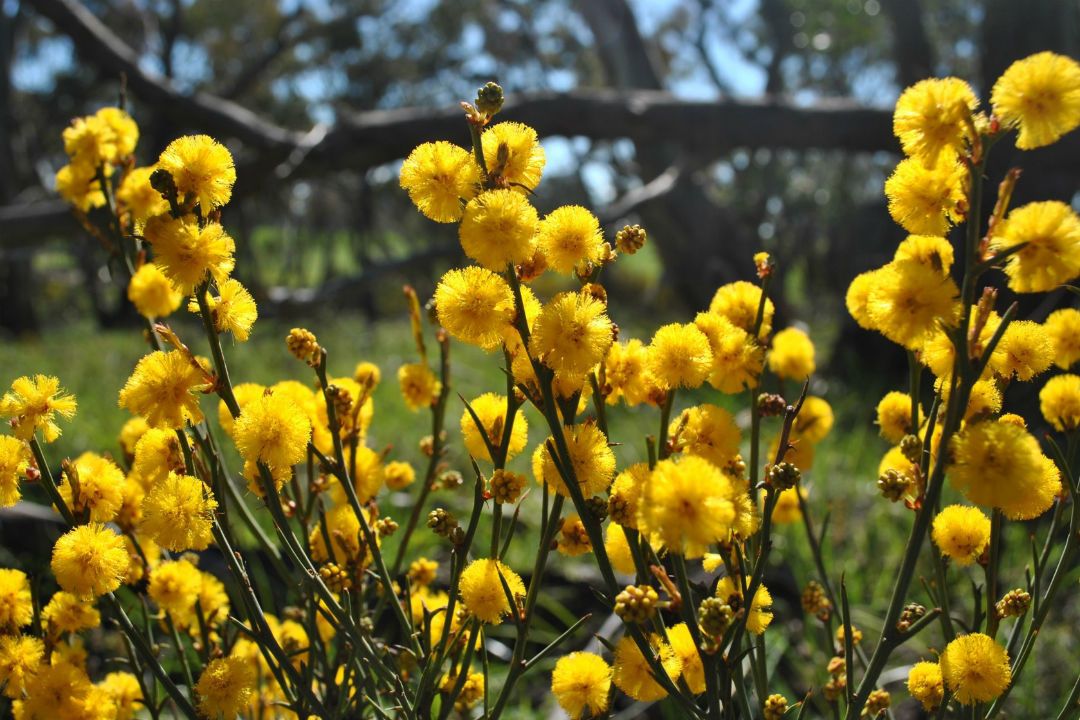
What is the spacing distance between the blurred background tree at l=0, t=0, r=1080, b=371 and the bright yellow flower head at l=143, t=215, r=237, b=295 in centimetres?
42

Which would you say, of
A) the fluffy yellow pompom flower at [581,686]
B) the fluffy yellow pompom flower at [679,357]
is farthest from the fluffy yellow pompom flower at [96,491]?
the fluffy yellow pompom flower at [679,357]

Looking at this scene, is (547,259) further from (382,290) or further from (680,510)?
(382,290)

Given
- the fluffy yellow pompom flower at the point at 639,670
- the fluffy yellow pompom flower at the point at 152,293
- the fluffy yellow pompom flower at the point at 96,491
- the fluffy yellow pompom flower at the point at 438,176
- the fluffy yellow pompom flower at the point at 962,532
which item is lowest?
the fluffy yellow pompom flower at the point at 639,670

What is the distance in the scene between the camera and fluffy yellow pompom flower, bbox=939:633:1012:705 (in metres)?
0.70

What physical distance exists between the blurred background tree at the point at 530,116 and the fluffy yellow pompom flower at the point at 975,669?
108cm

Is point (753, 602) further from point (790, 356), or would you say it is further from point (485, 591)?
point (790, 356)

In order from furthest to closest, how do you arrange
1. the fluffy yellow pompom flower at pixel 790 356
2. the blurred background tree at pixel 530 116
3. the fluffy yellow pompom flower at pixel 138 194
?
1. the blurred background tree at pixel 530 116
2. the fluffy yellow pompom flower at pixel 790 356
3. the fluffy yellow pompom flower at pixel 138 194

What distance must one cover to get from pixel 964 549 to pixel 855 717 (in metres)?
0.21

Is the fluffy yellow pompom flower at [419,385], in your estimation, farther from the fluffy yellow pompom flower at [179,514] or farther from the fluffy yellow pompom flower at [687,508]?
the fluffy yellow pompom flower at [687,508]

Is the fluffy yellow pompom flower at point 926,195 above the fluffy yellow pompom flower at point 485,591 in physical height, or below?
above

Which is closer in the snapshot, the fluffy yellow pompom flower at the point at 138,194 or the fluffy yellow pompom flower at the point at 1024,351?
the fluffy yellow pompom flower at the point at 1024,351

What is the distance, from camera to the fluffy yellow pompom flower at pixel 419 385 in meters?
1.07

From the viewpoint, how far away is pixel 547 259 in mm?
714

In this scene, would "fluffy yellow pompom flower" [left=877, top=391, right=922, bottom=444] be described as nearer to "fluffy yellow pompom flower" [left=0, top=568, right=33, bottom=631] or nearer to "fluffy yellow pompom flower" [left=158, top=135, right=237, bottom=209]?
"fluffy yellow pompom flower" [left=158, top=135, right=237, bottom=209]
